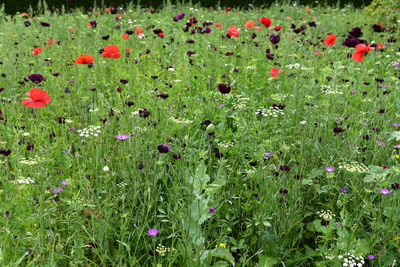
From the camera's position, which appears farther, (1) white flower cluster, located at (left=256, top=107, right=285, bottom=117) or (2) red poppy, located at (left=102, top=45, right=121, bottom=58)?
(2) red poppy, located at (left=102, top=45, right=121, bottom=58)

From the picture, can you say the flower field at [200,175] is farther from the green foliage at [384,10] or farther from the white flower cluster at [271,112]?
the green foliage at [384,10]

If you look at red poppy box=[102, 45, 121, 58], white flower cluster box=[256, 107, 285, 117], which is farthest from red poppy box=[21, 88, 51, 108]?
white flower cluster box=[256, 107, 285, 117]

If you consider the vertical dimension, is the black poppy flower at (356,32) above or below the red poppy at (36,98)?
above

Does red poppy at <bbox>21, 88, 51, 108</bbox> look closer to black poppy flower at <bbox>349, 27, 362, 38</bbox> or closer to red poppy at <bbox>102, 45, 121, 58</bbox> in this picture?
red poppy at <bbox>102, 45, 121, 58</bbox>

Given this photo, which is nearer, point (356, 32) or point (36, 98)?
point (36, 98)

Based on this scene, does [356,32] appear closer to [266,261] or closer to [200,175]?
[200,175]

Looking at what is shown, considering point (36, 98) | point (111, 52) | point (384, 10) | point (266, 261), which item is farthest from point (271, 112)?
point (384, 10)

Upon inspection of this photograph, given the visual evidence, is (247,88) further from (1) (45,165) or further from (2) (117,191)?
(1) (45,165)

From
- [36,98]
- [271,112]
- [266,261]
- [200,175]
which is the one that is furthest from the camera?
[271,112]

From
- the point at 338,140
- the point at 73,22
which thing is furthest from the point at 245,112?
the point at 73,22

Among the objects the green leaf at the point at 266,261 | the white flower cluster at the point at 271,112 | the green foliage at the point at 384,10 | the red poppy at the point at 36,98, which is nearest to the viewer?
the green leaf at the point at 266,261

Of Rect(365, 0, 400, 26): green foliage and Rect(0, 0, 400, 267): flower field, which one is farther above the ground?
Rect(365, 0, 400, 26): green foliage

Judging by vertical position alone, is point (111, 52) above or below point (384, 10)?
below

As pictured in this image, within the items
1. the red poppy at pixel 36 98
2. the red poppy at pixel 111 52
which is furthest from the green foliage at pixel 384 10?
the red poppy at pixel 36 98
